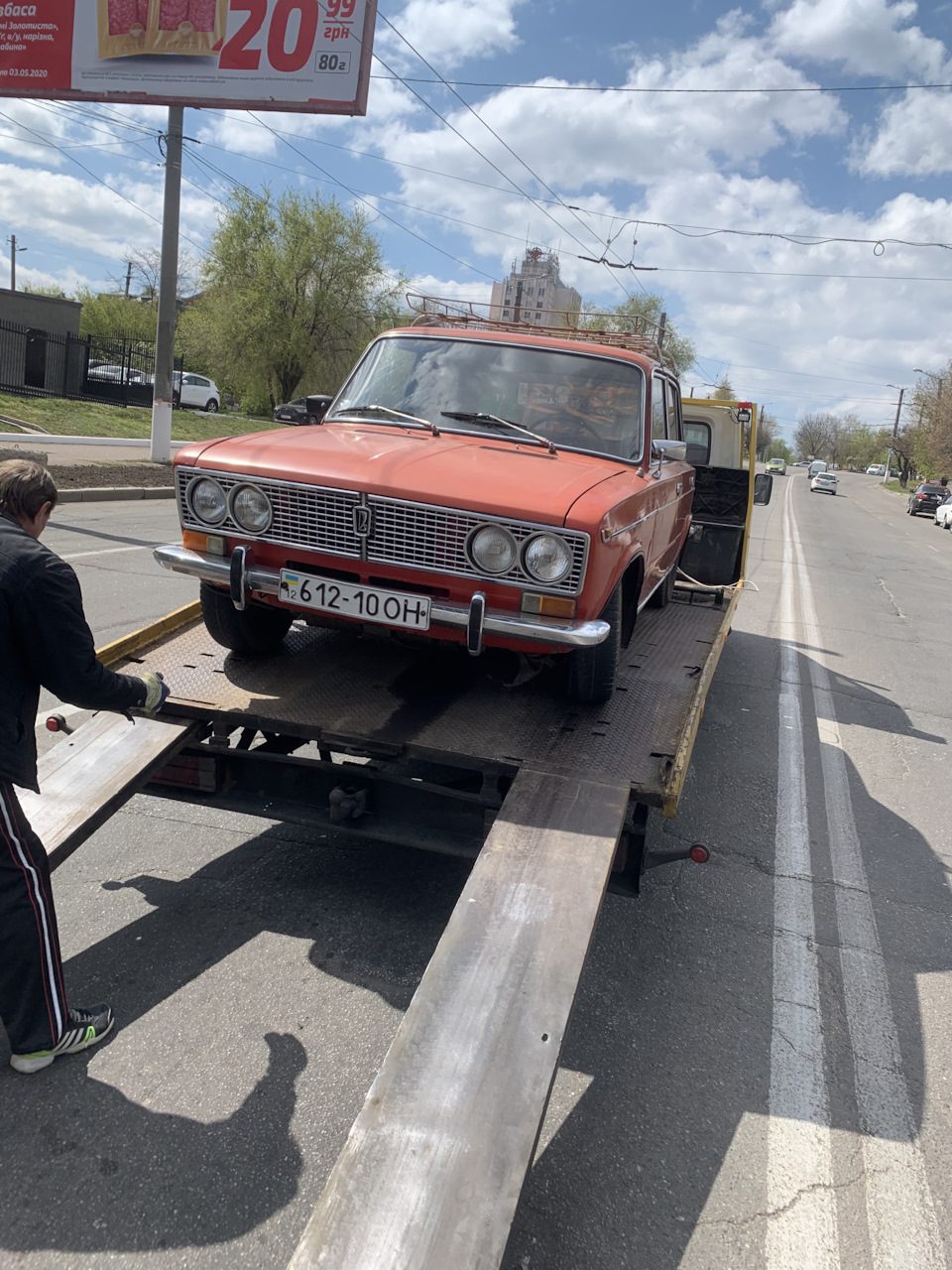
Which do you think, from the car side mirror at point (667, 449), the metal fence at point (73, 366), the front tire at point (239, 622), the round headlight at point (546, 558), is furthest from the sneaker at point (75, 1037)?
the metal fence at point (73, 366)

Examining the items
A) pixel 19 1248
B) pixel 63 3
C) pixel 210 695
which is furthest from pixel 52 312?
pixel 19 1248

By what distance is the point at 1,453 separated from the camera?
13688 millimetres

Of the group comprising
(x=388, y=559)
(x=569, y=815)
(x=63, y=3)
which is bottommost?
(x=569, y=815)

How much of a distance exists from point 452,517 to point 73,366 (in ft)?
93.4

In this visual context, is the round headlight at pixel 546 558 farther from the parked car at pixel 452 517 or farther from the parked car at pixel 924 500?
the parked car at pixel 924 500

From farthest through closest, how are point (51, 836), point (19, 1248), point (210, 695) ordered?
point (210, 695) < point (51, 836) < point (19, 1248)

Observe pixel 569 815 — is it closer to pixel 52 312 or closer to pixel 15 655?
pixel 15 655

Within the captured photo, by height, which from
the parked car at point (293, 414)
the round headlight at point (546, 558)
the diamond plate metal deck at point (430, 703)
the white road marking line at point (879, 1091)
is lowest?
the white road marking line at point (879, 1091)

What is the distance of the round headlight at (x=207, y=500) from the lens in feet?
12.4

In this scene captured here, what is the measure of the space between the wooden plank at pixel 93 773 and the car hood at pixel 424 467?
1.09 meters

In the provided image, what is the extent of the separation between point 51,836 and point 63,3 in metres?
20.2

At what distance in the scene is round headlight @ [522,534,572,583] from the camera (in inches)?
132

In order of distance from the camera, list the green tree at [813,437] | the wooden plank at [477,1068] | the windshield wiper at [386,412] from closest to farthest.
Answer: the wooden plank at [477,1068]
the windshield wiper at [386,412]
the green tree at [813,437]

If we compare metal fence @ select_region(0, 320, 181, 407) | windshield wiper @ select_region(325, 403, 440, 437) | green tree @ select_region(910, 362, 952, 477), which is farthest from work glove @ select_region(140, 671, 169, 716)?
green tree @ select_region(910, 362, 952, 477)
